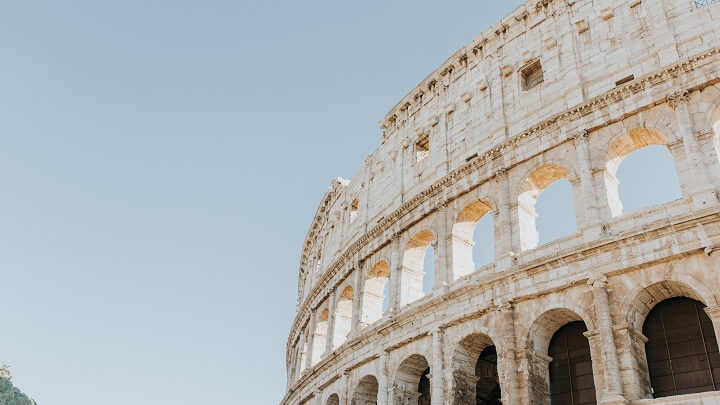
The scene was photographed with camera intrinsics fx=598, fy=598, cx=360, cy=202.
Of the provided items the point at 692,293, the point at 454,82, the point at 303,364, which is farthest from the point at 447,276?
the point at 303,364

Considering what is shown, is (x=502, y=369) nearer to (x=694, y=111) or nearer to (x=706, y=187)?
(x=706, y=187)

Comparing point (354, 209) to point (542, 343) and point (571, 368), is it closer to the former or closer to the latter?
point (542, 343)

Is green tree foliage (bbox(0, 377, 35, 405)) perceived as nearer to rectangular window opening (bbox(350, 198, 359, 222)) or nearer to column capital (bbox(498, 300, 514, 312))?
rectangular window opening (bbox(350, 198, 359, 222))

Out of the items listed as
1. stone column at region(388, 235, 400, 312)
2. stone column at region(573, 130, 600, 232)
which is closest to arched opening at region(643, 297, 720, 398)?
stone column at region(573, 130, 600, 232)

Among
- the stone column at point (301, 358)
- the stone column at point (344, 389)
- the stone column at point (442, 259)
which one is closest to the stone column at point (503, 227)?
the stone column at point (442, 259)

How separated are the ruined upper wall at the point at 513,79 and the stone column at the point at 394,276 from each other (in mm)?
1867

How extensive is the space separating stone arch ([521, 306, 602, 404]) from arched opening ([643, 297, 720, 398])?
1283 mm

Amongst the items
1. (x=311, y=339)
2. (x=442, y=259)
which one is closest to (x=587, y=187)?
(x=442, y=259)

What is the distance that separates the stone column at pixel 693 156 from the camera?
38.5 ft

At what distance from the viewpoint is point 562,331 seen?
13539 millimetres

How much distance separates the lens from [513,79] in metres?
17.6

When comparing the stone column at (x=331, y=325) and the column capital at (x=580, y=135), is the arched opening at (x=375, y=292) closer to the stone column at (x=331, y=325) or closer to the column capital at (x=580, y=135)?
the stone column at (x=331, y=325)

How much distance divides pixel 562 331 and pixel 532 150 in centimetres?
461

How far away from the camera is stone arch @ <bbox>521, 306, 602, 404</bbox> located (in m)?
12.6
